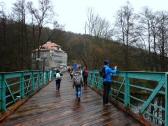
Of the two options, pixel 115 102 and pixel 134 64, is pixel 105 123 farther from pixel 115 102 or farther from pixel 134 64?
pixel 134 64

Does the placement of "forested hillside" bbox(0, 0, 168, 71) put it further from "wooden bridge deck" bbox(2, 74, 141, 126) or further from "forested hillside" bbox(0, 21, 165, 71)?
"wooden bridge deck" bbox(2, 74, 141, 126)

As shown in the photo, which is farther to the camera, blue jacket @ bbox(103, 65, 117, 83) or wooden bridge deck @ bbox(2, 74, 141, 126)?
blue jacket @ bbox(103, 65, 117, 83)

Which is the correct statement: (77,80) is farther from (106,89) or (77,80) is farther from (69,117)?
(69,117)

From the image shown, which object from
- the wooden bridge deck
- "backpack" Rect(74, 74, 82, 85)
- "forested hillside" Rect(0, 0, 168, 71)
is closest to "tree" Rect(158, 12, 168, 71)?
"forested hillside" Rect(0, 0, 168, 71)

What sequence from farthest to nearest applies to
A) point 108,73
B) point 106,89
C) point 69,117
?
point 106,89 → point 108,73 → point 69,117

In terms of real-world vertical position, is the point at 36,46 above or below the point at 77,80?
above

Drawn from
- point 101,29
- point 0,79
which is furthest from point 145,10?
point 0,79

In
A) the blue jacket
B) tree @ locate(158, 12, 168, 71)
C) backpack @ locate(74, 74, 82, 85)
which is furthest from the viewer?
tree @ locate(158, 12, 168, 71)

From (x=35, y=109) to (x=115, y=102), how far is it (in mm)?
2861

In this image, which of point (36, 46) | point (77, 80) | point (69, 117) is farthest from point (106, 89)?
point (36, 46)

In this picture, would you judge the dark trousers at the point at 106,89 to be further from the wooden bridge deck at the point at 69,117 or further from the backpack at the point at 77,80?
the backpack at the point at 77,80

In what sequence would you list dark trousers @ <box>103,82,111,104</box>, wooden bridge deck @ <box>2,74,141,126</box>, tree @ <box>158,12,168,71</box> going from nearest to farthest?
wooden bridge deck @ <box>2,74,141,126</box>, dark trousers @ <box>103,82,111,104</box>, tree @ <box>158,12,168,71</box>

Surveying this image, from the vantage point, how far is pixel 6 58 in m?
46.4

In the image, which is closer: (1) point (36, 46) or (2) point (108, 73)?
(2) point (108, 73)
